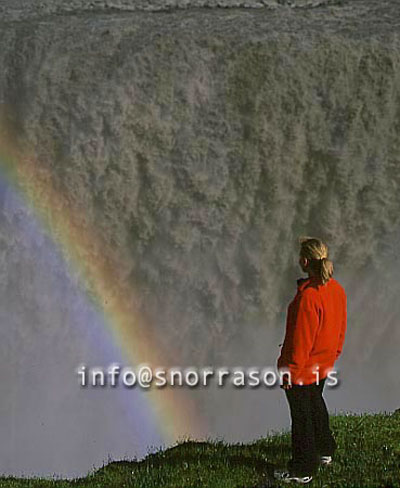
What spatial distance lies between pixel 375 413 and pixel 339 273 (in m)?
1.49

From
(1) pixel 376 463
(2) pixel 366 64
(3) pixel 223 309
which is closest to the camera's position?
(1) pixel 376 463

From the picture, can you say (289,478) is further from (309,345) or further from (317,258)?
(317,258)

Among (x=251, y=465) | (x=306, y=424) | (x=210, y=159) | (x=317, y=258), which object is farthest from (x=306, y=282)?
(x=210, y=159)

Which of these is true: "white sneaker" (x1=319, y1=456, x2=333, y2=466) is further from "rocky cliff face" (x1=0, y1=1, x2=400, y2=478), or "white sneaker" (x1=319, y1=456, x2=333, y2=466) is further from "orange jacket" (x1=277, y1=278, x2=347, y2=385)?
"rocky cliff face" (x1=0, y1=1, x2=400, y2=478)

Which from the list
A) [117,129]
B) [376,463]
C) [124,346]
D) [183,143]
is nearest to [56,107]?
[117,129]

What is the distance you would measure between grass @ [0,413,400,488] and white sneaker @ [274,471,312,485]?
7cm

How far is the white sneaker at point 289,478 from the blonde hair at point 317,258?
1.29 metres

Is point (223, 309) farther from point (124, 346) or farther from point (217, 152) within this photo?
point (217, 152)

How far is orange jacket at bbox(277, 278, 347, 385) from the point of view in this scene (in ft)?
15.7

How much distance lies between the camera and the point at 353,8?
27.0 feet

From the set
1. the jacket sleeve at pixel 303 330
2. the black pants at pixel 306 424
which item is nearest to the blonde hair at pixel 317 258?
the jacket sleeve at pixel 303 330

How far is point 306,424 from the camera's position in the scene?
505cm

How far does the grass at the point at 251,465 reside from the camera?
5.64 metres

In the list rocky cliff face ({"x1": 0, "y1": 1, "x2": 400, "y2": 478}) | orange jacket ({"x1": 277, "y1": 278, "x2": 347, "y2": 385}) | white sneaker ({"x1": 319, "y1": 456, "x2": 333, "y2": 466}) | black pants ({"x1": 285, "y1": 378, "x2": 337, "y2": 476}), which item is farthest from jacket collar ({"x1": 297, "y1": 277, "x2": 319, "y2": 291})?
rocky cliff face ({"x1": 0, "y1": 1, "x2": 400, "y2": 478})
